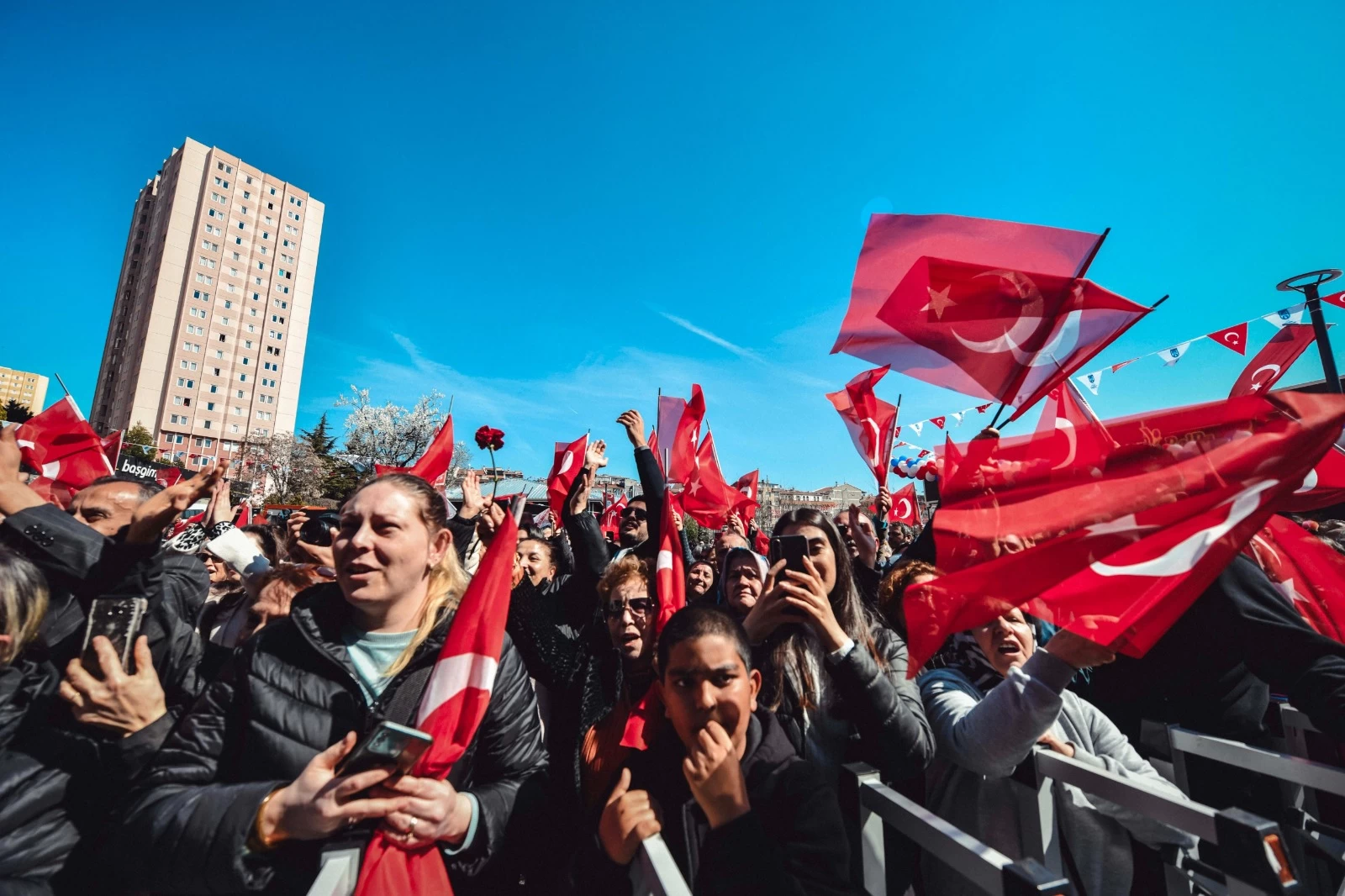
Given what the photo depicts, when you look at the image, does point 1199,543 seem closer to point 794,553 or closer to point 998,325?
point 794,553

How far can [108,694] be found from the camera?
1.71 meters

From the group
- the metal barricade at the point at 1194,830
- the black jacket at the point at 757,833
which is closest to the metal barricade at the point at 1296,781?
the metal barricade at the point at 1194,830

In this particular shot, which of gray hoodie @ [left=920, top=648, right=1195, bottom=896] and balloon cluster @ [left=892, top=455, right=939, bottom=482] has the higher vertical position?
balloon cluster @ [left=892, top=455, right=939, bottom=482]

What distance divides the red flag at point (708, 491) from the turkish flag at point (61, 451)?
5.93 m

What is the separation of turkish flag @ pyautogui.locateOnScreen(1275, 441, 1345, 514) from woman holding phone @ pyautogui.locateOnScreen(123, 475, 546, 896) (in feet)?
12.2

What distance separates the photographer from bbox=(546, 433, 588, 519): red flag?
6438mm

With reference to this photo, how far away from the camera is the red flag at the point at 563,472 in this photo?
644 cm

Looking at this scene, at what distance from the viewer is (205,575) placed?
3.14m

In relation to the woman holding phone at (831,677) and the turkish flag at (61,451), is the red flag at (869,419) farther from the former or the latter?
the turkish flag at (61,451)

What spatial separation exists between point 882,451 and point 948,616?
506cm

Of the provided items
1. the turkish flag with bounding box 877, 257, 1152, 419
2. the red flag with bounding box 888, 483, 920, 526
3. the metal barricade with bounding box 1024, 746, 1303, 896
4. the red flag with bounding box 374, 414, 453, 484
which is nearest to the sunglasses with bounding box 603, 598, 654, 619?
the metal barricade with bounding box 1024, 746, 1303, 896

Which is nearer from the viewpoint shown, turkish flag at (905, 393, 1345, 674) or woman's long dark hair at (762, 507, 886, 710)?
turkish flag at (905, 393, 1345, 674)

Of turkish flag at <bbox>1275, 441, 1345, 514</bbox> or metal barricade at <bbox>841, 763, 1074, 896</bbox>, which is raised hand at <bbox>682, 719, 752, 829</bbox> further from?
turkish flag at <bbox>1275, 441, 1345, 514</bbox>

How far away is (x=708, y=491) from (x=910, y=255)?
4190 mm
